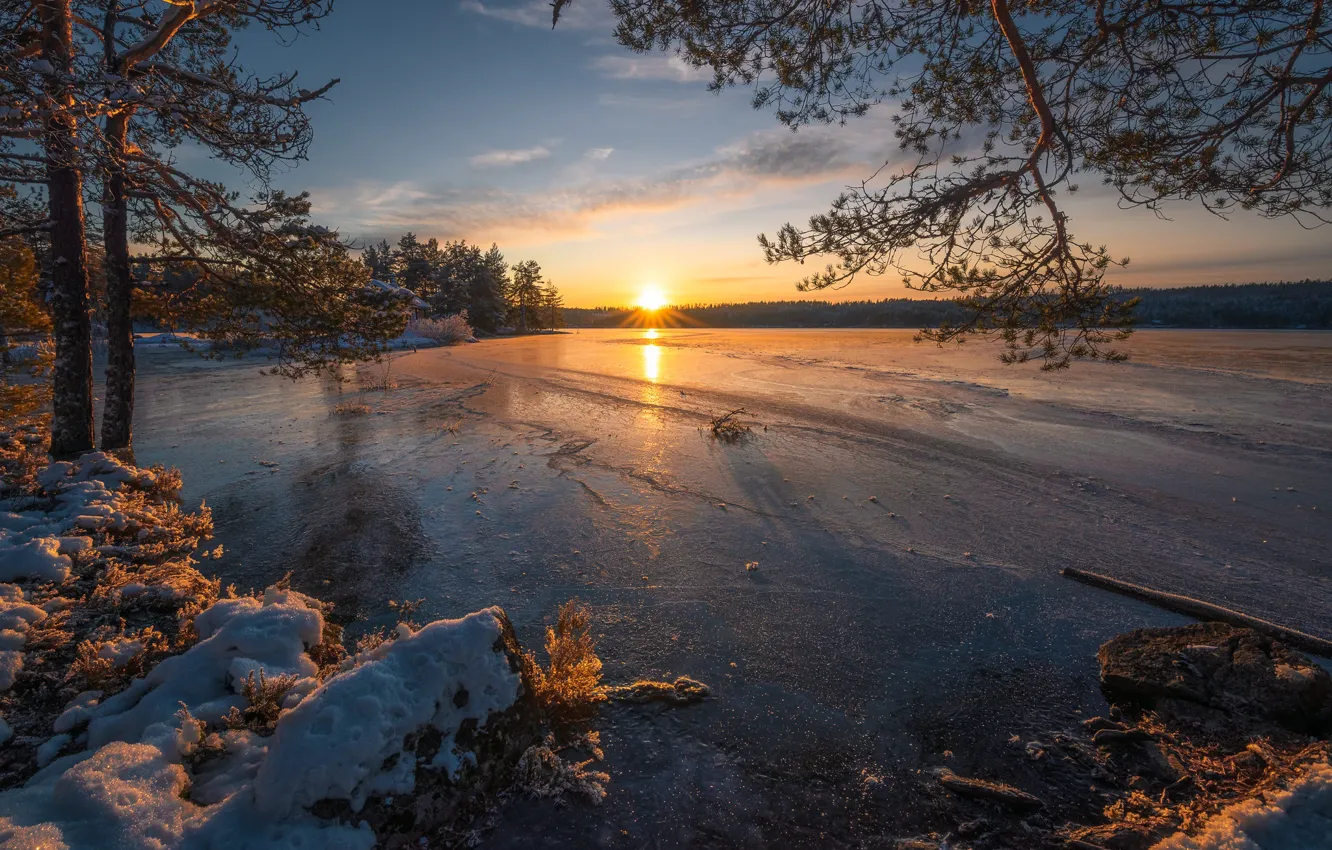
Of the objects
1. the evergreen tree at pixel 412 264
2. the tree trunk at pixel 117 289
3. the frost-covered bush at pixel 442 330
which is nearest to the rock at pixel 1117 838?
the tree trunk at pixel 117 289

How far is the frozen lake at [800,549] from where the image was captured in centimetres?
307

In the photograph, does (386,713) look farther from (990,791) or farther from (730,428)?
(730,428)

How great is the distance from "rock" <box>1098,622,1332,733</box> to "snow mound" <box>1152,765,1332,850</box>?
81 cm

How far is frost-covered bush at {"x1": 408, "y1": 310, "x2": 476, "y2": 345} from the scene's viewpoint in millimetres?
42469

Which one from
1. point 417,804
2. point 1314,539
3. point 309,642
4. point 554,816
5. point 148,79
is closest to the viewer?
point 417,804

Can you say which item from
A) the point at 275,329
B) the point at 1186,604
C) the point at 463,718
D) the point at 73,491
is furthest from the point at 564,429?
the point at 1186,604

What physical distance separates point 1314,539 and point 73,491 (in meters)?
13.5

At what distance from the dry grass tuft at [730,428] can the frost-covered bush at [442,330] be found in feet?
115

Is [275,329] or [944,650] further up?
[275,329]

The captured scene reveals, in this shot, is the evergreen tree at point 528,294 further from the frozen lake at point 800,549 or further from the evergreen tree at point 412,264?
the frozen lake at point 800,549

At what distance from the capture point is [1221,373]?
17.7 m

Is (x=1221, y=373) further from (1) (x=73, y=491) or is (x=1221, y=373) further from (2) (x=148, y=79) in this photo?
(1) (x=73, y=491)

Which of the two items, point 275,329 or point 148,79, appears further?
point 275,329

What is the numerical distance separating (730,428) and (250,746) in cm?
944
